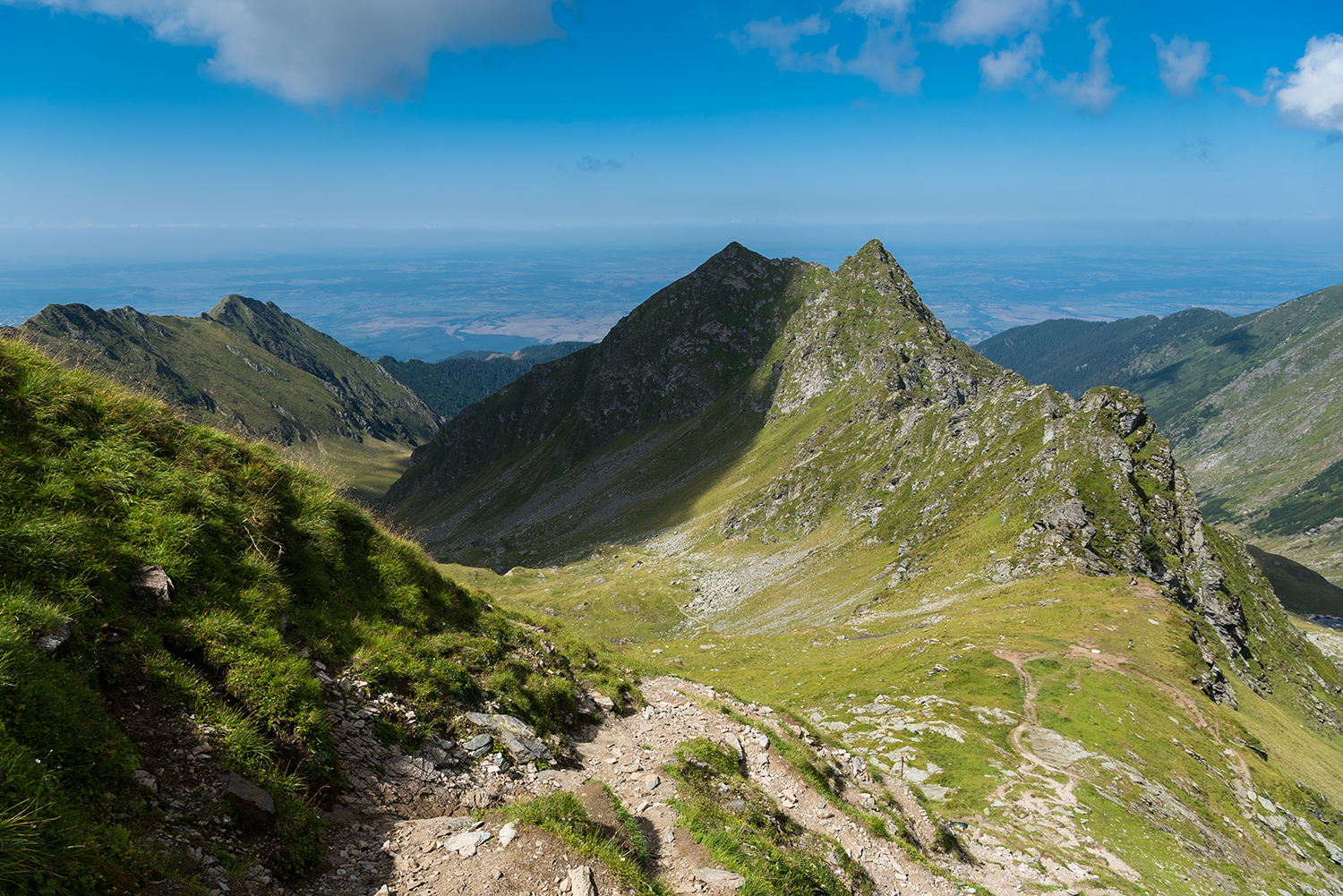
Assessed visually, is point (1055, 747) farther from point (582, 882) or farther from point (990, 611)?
point (582, 882)

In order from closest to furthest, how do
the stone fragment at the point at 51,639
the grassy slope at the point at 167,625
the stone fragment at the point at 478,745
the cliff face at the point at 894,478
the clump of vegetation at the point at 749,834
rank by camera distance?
the grassy slope at the point at 167,625, the stone fragment at the point at 51,639, the clump of vegetation at the point at 749,834, the stone fragment at the point at 478,745, the cliff face at the point at 894,478

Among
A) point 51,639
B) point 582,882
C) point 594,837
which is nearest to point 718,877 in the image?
point 594,837

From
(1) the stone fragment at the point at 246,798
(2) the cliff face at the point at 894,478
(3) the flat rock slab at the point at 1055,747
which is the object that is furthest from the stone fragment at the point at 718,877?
(2) the cliff face at the point at 894,478

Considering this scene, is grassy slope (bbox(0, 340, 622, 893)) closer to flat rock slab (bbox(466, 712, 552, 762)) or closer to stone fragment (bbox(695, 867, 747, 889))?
flat rock slab (bbox(466, 712, 552, 762))

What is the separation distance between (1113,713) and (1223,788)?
617cm

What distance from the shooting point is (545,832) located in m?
9.84

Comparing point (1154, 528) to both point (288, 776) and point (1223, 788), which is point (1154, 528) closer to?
point (1223, 788)

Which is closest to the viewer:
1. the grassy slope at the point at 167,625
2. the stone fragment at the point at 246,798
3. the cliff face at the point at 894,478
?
the grassy slope at the point at 167,625

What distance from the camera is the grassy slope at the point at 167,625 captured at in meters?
6.32

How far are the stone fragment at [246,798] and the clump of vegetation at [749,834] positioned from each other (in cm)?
827

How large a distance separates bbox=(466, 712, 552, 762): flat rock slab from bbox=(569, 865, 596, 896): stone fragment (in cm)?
466

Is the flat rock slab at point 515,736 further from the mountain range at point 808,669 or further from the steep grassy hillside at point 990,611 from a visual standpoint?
the steep grassy hillside at point 990,611

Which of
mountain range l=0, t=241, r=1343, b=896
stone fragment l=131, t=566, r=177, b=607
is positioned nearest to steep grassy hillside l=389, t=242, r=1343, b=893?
mountain range l=0, t=241, r=1343, b=896

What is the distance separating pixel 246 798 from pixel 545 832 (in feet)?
15.3
